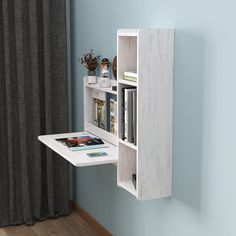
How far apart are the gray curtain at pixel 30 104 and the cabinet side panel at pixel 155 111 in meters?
1.42

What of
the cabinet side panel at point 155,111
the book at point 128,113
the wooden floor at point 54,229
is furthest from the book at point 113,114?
the wooden floor at point 54,229

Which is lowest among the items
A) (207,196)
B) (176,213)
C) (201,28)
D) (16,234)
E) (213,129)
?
(16,234)

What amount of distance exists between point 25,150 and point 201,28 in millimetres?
1909

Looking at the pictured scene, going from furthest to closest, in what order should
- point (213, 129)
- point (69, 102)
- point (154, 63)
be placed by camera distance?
point (69, 102) < point (154, 63) < point (213, 129)

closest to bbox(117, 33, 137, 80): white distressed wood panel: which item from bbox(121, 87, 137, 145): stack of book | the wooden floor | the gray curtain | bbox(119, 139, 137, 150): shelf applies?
bbox(121, 87, 137, 145): stack of book

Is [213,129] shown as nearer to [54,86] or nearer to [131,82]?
[131,82]

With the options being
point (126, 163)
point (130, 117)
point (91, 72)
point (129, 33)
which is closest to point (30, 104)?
point (91, 72)

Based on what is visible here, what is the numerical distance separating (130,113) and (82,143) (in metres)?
0.60

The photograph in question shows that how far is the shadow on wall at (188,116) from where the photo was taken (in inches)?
88.1

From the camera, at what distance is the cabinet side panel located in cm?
233

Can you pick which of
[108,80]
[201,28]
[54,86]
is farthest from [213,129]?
[54,86]

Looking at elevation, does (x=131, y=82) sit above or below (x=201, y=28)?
below

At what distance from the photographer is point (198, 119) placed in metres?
2.26

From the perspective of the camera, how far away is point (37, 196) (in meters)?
3.70
